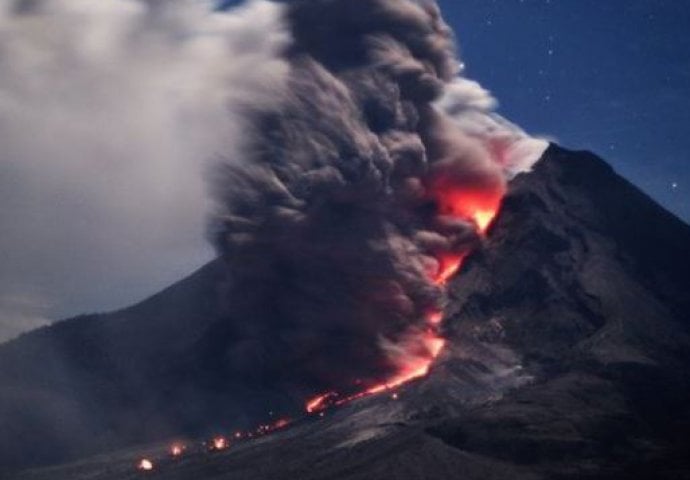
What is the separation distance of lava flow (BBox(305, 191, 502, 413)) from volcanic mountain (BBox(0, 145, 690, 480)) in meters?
0.63

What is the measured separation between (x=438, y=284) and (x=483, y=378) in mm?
5580

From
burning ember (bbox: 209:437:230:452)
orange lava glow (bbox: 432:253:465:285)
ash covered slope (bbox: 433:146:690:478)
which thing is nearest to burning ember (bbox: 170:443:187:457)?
burning ember (bbox: 209:437:230:452)

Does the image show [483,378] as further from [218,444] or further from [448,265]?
[218,444]

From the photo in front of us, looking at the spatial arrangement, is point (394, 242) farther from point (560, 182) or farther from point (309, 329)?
point (560, 182)

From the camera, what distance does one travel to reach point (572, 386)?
17938mm

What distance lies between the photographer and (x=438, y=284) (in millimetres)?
24438

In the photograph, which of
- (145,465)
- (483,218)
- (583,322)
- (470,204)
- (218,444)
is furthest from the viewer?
(470,204)

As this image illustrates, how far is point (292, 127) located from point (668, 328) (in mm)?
12820

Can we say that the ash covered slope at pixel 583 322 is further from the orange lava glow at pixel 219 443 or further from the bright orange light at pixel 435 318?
the orange lava glow at pixel 219 443

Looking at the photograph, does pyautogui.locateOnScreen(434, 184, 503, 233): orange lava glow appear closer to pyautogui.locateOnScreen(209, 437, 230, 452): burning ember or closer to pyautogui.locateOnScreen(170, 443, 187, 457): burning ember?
pyautogui.locateOnScreen(209, 437, 230, 452): burning ember

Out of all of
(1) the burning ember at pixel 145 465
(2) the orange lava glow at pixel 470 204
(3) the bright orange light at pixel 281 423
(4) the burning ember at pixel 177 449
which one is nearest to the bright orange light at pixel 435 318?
(2) the orange lava glow at pixel 470 204

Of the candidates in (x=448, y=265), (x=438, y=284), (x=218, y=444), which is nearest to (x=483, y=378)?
(x=438, y=284)

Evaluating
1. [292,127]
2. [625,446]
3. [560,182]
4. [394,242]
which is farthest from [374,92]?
[625,446]

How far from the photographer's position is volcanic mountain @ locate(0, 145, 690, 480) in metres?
15.2
